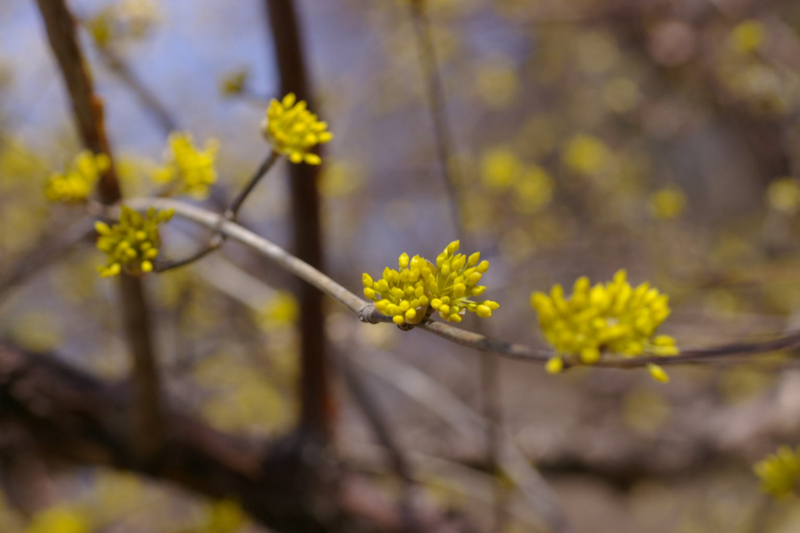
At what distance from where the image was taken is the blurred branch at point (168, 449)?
47.9 inches

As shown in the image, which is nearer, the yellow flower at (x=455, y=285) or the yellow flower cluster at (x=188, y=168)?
the yellow flower at (x=455, y=285)

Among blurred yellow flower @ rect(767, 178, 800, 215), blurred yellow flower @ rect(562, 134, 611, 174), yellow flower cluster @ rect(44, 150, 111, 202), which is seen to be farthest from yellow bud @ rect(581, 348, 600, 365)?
blurred yellow flower @ rect(562, 134, 611, 174)

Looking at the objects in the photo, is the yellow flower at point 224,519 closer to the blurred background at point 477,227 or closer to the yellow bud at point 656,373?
the blurred background at point 477,227

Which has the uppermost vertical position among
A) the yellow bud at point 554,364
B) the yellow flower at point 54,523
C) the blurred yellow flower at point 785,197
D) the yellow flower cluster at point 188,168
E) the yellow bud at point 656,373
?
the blurred yellow flower at point 785,197

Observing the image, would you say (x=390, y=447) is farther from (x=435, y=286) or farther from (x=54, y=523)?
(x=435, y=286)

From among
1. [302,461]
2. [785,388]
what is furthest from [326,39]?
[785,388]

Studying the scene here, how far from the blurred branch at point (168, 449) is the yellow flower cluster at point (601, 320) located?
99cm

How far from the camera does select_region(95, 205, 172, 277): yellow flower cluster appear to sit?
552 millimetres

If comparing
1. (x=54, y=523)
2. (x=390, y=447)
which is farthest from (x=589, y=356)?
(x=54, y=523)

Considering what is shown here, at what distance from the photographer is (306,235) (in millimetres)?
1321

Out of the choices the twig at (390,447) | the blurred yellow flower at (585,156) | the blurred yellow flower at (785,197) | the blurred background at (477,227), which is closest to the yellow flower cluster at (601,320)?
the blurred background at (477,227)

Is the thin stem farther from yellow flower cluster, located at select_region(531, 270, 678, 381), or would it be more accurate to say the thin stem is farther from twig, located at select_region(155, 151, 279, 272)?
yellow flower cluster, located at select_region(531, 270, 678, 381)

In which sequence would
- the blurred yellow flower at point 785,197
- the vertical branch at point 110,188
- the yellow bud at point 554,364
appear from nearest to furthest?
the yellow bud at point 554,364
the vertical branch at point 110,188
the blurred yellow flower at point 785,197

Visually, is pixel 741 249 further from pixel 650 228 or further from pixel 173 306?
pixel 173 306
